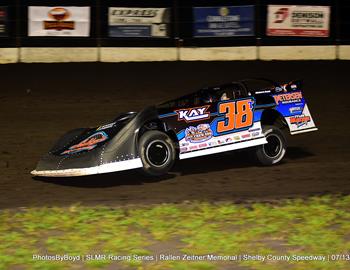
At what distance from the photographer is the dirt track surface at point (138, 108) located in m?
8.27

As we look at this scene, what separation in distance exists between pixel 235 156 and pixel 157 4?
388 inches

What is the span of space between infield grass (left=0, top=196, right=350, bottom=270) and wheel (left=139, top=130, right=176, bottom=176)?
1208 mm

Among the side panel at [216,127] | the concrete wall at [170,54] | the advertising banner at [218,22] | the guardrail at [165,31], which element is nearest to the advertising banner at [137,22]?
the guardrail at [165,31]

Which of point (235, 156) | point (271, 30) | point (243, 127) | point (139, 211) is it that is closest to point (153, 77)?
point (271, 30)

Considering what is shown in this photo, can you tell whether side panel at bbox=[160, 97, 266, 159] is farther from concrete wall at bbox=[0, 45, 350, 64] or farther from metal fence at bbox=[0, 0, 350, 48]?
metal fence at bbox=[0, 0, 350, 48]

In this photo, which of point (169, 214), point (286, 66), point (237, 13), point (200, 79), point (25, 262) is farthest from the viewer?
point (237, 13)

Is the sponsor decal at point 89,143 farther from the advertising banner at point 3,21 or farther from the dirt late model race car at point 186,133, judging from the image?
the advertising banner at point 3,21

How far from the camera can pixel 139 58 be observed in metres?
17.6

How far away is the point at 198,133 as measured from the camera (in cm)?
889

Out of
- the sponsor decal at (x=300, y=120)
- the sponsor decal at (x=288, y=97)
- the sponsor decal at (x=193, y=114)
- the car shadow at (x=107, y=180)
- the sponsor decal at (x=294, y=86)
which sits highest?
the sponsor decal at (x=294, y=86)

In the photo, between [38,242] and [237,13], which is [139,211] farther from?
[237,13]

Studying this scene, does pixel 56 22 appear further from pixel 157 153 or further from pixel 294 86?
pixel 157 153

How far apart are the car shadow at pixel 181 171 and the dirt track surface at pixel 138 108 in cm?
1

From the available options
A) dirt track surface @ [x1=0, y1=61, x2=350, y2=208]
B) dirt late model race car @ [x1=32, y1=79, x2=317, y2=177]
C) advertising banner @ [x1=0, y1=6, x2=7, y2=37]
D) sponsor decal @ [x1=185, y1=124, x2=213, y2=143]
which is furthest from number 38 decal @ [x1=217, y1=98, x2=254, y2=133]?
advertising banner @ [x1=0, y1=6, x2=7, y2=37]
